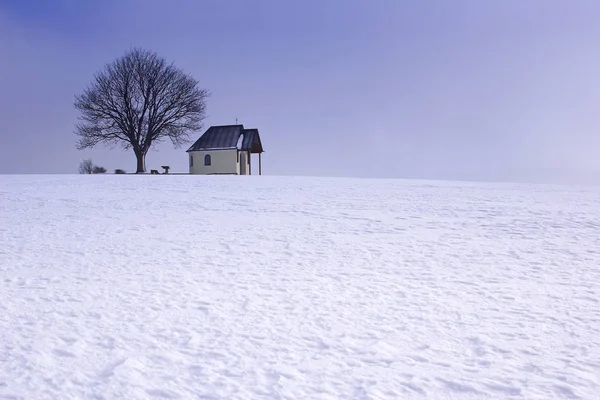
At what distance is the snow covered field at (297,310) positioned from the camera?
3.03 m

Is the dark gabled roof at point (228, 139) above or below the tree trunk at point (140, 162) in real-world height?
above

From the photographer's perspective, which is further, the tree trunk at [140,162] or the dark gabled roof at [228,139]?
the dark gabled roof at [228,139]

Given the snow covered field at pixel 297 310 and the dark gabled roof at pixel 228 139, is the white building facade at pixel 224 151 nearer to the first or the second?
the dark gabled roof at pixel 228 139

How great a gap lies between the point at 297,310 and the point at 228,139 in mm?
34806

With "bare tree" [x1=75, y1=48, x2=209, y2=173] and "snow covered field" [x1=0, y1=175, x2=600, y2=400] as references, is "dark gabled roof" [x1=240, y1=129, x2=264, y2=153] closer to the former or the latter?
"bare tree" [x1=75, y1=48, x2=209, y2=173]

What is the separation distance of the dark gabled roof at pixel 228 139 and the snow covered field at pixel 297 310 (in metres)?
28.7

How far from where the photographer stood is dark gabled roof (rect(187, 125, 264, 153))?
37500 mm

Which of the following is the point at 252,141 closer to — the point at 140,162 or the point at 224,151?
the point at 224,151

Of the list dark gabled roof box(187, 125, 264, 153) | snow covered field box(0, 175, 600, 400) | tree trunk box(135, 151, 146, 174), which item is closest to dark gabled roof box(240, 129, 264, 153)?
dark gabled roof box(187, 125, 264, 153)

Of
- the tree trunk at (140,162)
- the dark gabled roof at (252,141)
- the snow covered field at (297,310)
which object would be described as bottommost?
the snow covered field at (297,310)

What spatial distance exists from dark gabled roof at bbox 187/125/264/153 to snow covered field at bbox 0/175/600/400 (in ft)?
94.0

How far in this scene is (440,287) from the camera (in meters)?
5.17

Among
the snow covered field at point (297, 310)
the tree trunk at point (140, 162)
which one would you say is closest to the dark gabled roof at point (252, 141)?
the tree trunk at point (140, 162)

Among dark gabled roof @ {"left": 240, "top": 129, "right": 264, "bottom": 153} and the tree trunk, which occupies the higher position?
dark gabled roof @ {"left": 240, "top": 129, "right": 264, "bottom": 153}
